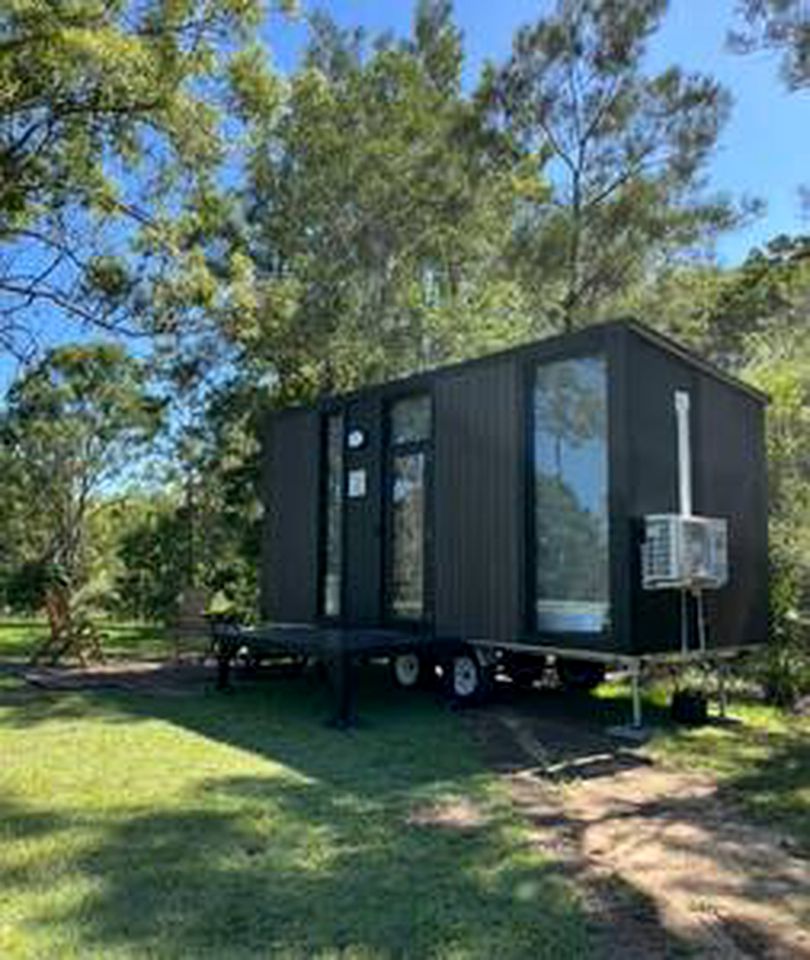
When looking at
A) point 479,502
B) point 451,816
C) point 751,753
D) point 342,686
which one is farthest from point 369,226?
point 451,816

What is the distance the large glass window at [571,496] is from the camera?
7906 millimetres

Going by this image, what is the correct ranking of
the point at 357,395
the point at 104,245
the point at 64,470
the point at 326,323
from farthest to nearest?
the point at 64,470 < the point at 326,323 < the point at 357,395 < the point at 104,245

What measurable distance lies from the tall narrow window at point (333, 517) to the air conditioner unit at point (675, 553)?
3840mm

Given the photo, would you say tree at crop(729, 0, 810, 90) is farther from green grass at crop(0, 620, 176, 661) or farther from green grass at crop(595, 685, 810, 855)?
green grass at crop(0, 620, 176, 661)

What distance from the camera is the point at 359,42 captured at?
1539 centimetres

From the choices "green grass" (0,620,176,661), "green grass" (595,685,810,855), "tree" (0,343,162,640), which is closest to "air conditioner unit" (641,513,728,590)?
"green grass" (595,685,810,855)

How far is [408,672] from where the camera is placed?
9750 millimetres

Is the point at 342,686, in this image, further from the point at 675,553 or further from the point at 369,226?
the point at 369,226

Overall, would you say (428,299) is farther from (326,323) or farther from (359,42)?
(359,42)

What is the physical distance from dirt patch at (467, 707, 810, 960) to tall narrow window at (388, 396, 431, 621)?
2.67m

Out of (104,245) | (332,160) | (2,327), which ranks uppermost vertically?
(332,160)

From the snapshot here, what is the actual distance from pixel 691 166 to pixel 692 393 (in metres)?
8.10

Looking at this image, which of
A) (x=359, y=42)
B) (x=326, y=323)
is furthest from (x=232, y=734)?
(x=359, y=42)

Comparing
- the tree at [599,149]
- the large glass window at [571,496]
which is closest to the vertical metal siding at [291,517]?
the large glass window at [571,496]
